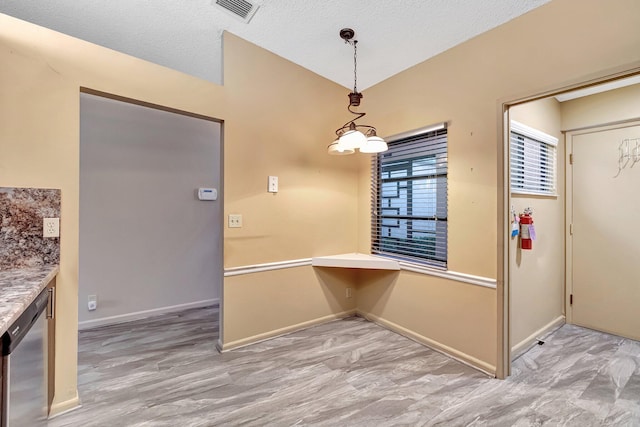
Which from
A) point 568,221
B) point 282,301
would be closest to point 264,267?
point 282,301

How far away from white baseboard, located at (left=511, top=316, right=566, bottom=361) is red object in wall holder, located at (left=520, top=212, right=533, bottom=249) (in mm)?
876

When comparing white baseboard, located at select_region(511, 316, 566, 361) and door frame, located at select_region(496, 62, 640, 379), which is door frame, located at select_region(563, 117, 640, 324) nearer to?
white baseboard, located at select_region(511, 316, 566, 361)

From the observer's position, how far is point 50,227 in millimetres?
1687

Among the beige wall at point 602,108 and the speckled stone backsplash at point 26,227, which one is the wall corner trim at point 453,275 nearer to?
the beige wall at point 602,108

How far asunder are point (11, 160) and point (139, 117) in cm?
180

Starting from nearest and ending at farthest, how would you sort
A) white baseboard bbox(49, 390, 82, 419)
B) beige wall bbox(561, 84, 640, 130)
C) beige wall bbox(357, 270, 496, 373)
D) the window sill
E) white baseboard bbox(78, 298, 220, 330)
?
white baseboard bbox(49, 390, 82, 419), beige wall bbox(357, 270, 496, 373), beige wall bbox(561, 84, 640, 130), the window sill, white baseboard bbox(78, 298, 220, 330)

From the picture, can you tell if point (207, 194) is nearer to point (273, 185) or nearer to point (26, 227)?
point (273, 185)

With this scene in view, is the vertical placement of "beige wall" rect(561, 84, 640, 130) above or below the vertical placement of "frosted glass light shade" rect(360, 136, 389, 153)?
above

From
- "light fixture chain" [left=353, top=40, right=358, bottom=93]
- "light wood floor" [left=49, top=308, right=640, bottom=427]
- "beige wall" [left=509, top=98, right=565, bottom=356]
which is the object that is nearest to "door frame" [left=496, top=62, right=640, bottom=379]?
"light wood floor" [left=49, top=308, right=640, bottom=427]

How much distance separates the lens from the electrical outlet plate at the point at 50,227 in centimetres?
167

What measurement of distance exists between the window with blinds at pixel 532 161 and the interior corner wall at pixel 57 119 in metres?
3.07

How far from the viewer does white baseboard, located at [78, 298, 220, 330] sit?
2969 millimetres

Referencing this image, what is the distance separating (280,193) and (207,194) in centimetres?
140

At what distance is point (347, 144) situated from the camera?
204cm
